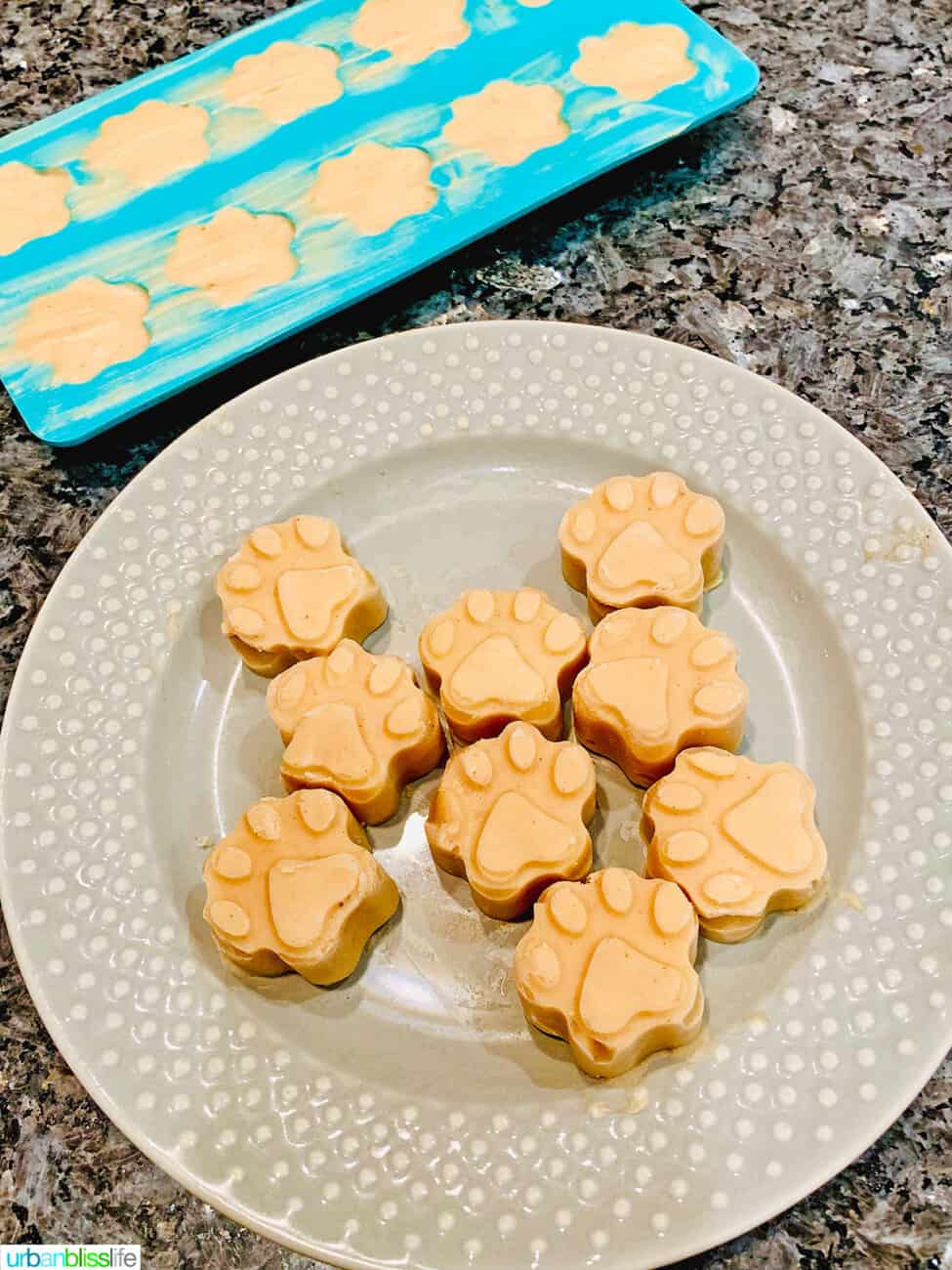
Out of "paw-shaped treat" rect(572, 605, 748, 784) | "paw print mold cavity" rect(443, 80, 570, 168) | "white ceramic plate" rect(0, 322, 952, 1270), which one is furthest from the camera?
"paw print mold cavity" rect(443, 80, 570, 168)

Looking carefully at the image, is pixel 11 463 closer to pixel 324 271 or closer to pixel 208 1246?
pixel 324 271

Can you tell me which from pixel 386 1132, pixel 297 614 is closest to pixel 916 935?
pixel 386 1132

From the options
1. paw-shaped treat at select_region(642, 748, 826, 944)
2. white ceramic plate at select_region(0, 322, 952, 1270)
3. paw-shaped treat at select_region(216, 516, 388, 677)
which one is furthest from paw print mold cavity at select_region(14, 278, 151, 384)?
paw-shaped treat at select_region(642, 748, 826, 944)

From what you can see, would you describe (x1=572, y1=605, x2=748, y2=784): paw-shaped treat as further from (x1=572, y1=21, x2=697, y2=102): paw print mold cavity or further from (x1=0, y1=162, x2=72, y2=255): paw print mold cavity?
(x1=0, y1=162, x2=72, y2=255): paw print mold cavity

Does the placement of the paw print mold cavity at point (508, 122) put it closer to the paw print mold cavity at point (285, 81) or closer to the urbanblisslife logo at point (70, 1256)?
the paw print mold cavity at point (285, 81)

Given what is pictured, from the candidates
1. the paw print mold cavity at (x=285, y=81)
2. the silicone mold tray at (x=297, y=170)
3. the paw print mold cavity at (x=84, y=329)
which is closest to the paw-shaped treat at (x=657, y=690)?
the silicone mold tray at (x=297, y=170)

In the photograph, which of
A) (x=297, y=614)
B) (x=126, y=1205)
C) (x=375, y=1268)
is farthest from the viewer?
(x=297, y=614)

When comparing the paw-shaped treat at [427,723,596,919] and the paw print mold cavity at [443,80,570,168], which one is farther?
the paw print mold cavity at [443,80,570,168]
